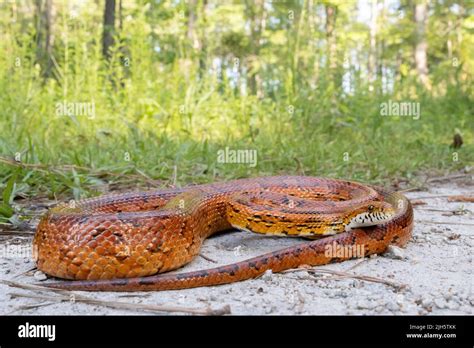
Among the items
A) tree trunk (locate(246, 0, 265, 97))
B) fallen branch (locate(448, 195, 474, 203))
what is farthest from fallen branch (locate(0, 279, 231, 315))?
tree trunk (locate(246, 0, 265, 97))

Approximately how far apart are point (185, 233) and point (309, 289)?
0.85m

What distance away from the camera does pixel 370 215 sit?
11.4 ft

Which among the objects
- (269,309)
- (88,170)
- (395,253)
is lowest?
(269,309)

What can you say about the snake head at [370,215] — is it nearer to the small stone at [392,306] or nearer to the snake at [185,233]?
the snake at [185,233]

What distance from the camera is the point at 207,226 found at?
385 centimetres

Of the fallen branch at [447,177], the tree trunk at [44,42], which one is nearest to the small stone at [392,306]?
the fallen branch at [447,177]

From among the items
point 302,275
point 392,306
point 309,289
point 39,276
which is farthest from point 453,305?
point 39,276

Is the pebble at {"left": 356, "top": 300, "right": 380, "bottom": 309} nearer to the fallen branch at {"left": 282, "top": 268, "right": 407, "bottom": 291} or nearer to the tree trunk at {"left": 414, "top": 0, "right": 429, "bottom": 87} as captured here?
the fallen branch at {"left": 282, "top": 268, "right": 407, "bottom": 291}

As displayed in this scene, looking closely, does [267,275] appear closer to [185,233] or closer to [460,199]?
[185,233]

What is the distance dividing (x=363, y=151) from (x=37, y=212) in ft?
14.0

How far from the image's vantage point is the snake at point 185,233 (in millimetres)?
2857

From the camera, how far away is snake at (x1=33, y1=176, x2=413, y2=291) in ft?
9.37

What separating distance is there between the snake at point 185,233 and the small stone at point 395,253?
0.04 meters

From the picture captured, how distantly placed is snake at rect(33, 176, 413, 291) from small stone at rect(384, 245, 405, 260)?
4 centimetres
